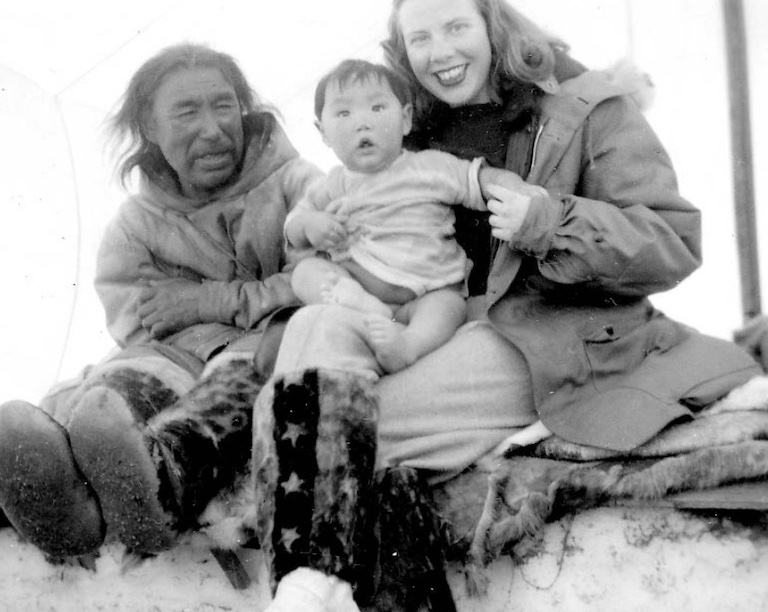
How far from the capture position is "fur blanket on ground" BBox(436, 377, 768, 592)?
126 centimetres

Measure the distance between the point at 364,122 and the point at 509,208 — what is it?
300mm

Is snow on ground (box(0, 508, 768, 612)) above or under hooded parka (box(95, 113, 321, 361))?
under

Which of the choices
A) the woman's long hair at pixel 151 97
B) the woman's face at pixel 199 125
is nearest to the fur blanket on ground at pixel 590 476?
the woman's face at pixel 199 125

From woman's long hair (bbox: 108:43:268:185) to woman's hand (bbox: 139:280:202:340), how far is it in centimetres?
27

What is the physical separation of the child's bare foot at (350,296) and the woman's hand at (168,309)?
0.42 metres

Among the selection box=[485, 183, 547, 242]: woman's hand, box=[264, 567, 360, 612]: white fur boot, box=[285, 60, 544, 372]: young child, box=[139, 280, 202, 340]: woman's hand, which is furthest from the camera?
box=[139, 280, 202, 340]: woman's hand

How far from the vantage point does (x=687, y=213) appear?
152cm

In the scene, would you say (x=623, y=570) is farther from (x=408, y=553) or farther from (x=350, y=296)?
(x=350, y=296)

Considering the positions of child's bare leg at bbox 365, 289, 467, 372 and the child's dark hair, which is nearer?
child's bare leg at bbox 365, 289, 467, 372

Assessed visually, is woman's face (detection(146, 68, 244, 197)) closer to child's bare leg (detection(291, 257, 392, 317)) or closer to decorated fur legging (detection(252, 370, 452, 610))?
child's bare leg (detection(291, 257, 392, 317))

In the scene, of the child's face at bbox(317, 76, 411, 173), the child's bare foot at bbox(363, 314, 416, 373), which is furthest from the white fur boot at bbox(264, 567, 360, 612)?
the child's face at bbox(317, 76, 411, 173)

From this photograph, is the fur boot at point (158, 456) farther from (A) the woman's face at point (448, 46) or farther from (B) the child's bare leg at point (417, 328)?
(A) the woman's face at point (448, 46)

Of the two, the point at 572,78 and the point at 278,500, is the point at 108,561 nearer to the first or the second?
the point at 278,500

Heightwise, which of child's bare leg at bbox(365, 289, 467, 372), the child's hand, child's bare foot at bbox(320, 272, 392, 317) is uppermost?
the child's hand
